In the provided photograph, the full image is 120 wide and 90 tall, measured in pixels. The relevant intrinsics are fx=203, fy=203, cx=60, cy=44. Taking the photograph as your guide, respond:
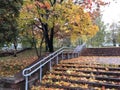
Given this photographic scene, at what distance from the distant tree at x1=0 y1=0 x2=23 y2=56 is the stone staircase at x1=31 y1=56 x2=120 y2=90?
2528 mm

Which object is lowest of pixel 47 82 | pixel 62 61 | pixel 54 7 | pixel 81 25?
pixel 47 82

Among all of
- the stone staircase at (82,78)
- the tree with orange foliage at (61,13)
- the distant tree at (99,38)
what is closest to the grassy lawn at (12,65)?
the stone staircase at (82,78)

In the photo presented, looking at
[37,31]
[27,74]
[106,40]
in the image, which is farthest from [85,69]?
[106,40]

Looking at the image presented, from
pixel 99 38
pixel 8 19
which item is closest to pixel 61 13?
pixel 8 19

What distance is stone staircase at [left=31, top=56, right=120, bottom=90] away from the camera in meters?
7.58

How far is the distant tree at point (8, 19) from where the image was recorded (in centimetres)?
919

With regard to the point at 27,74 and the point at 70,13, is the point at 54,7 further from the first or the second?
the point at 27,74

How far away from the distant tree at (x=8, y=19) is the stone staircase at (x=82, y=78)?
2528 mm

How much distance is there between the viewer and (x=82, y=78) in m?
8.25

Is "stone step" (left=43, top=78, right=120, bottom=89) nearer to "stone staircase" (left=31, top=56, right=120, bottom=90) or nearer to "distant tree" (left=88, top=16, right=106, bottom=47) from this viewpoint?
"stone staircase" (left=31, top=56, right=120, bottom=90)

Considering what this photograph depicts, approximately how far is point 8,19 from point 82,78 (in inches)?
176

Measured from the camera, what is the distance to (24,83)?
7.93 meters

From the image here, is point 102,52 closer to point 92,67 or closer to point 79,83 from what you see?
point 92,67

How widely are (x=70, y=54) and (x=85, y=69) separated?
148 inches
